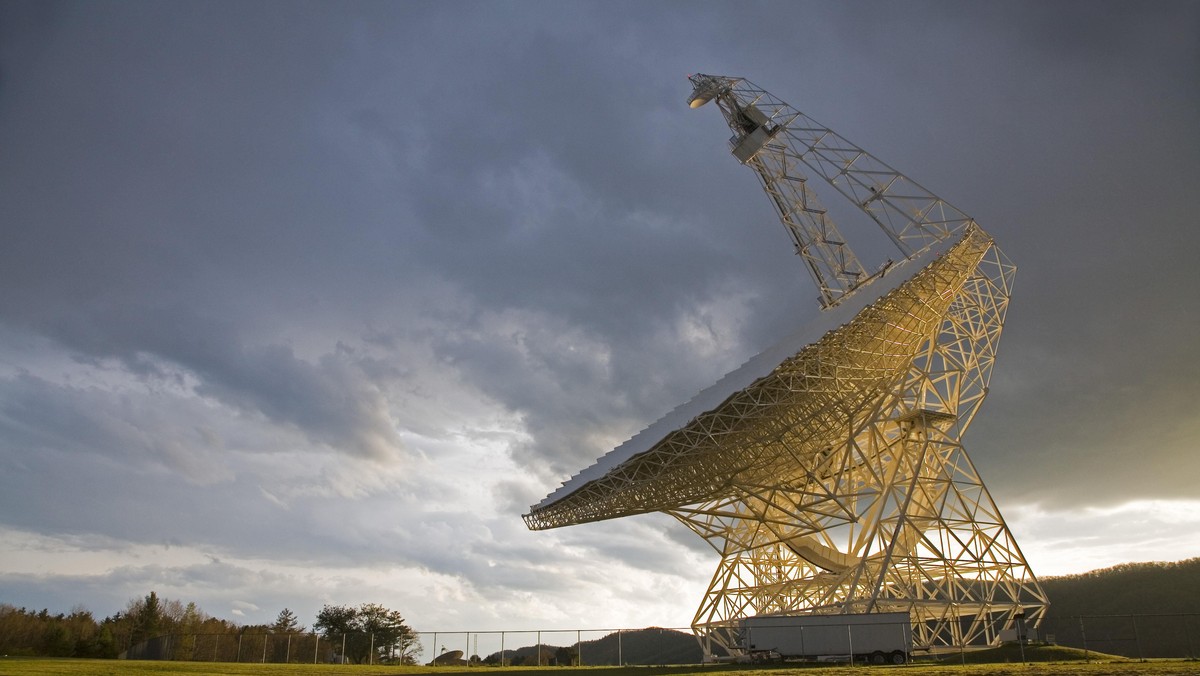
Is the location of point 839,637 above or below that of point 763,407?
below

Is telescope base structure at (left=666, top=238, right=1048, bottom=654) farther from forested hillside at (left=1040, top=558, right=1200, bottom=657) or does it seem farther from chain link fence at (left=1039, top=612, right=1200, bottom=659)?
forested hillside at (left=1040, top=558, right=1200, bottom=657)

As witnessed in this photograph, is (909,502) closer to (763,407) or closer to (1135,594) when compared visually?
(763,407)

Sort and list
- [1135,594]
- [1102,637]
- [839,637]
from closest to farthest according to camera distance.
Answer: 1. [839,637]
2. [1102,637]
3. [1135,594]

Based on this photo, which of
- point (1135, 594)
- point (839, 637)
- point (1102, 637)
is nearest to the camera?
point (839, 637)

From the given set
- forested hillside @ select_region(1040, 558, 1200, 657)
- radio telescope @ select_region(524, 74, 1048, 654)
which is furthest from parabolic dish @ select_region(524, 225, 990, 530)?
forested hillside @ select_region(1040, 558, 1200, 657)

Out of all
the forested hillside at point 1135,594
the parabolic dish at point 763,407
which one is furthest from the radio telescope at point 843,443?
the forested hillside at point 1135,594

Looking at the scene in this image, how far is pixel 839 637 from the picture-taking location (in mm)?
29891

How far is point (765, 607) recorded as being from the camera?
3931cm

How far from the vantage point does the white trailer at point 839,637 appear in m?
29.4

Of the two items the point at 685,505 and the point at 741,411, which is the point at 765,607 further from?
the point at 741,411

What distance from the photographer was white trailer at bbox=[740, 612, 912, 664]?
96.6 ft

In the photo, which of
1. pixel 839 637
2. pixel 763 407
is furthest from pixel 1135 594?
pixel 763 407

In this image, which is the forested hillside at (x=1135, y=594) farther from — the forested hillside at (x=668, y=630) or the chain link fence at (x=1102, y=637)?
the chain link fence at (x=1102, y=637)

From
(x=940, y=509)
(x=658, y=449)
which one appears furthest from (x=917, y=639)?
(x=658, y=449)
